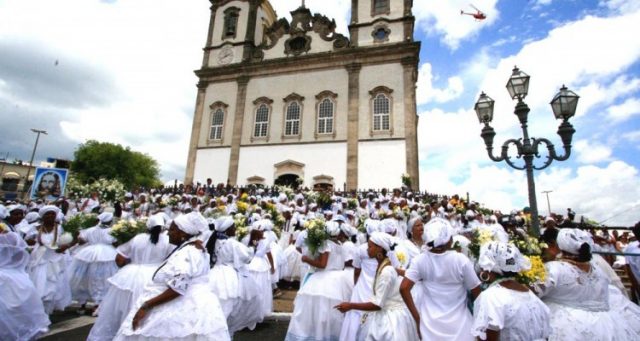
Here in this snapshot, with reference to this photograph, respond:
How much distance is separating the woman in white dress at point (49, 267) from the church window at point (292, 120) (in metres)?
19.5

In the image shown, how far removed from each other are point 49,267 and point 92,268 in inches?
31.2

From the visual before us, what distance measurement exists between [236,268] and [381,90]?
20.8 metres

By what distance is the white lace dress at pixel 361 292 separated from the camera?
374 cm

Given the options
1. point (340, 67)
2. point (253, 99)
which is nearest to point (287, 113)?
point (253, 99)

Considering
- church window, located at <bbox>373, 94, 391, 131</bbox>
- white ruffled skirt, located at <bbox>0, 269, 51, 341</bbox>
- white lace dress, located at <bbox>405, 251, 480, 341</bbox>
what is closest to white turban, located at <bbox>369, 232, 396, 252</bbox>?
white lace dress, located at <bbox>405, 251, 480, 341</bbox>

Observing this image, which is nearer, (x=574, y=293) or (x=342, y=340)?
(x=574, y=293)

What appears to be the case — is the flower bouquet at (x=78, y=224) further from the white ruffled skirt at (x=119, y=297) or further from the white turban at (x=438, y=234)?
the white turban at (x=438, y=234)

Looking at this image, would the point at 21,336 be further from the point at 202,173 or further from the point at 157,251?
the point at 202,173

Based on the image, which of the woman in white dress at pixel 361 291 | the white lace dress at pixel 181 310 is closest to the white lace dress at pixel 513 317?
the woman in white dress at pixel 361 291

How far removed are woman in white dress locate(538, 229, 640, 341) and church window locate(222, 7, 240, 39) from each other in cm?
3102

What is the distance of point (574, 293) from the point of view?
3.00m

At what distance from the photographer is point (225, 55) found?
29.0 meters

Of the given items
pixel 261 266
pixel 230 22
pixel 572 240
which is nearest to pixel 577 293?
pixel 572 240

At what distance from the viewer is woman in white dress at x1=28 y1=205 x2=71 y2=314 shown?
587cm
